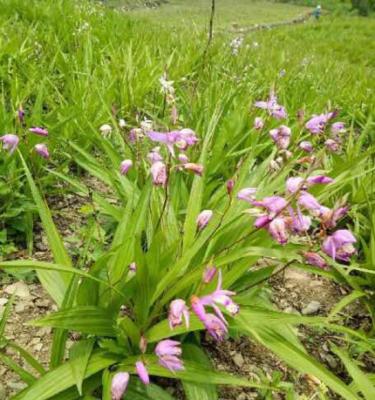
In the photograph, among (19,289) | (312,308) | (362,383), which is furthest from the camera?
(312,308)

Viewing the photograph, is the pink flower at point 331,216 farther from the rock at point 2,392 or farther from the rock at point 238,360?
the rock at point 2,392

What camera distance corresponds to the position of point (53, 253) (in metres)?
1.58

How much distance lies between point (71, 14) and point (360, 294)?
15.1 feet

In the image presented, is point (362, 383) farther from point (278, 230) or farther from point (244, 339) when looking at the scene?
point (278, 230)

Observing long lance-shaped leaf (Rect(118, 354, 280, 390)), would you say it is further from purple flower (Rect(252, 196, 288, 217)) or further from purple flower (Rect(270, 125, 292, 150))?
purple flower (Rect(270, 125, 292, 150))

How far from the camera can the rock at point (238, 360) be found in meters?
1.80

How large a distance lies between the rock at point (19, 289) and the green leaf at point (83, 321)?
0.63m

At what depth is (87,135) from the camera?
2.70m

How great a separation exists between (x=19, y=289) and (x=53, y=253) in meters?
0.50

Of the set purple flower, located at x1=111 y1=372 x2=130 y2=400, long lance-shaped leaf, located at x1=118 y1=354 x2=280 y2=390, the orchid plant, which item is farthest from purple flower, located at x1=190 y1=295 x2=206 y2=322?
long lance-shaped leaf, located at x1=118 y1=354 x2=280 y2=390

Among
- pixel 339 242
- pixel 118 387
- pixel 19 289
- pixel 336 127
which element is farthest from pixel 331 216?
pixel 19 289

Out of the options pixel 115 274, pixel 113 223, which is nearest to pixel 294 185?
pixel 115 274

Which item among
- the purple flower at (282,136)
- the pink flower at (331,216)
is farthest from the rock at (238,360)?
the purple flower at (282,136)

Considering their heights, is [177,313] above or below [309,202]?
below
